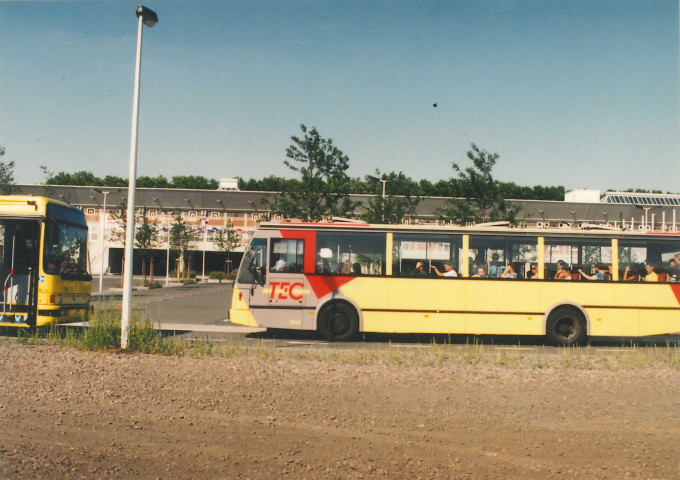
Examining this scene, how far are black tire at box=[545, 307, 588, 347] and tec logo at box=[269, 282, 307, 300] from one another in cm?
580

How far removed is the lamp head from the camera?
12.1m

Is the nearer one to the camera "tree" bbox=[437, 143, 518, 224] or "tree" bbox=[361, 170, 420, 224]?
"tree" bbox=[437, 143, 518, 224]

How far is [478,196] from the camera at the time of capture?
29188 millimetres

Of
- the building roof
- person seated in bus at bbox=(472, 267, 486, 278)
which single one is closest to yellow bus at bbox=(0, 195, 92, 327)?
person seated in bus at bbox=(472, 267, 486, 278)

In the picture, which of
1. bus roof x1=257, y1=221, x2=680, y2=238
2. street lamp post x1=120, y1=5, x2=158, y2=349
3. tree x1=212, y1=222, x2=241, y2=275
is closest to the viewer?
street lamp post x1=120, y1=5, x2=158, y2=349

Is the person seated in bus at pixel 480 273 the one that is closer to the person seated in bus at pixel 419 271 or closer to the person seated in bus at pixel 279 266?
the person seated in bus at pixel 419 271

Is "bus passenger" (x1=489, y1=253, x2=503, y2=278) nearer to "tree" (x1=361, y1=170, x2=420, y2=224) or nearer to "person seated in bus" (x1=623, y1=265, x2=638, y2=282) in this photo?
"person seated in bus" (x1=623, y1=265, x2=638, y2=282)

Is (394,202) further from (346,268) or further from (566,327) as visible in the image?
(566,327)

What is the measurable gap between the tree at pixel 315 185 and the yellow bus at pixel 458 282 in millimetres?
15652

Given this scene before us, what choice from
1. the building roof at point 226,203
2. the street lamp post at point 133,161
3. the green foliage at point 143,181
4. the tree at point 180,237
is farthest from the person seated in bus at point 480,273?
the green foliage at point 143,181

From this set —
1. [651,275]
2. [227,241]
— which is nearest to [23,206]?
[651,275]

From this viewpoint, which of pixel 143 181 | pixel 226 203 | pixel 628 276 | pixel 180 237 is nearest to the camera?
pixel 628 276

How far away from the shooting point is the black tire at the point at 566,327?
592 inches

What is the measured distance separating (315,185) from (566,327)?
18.0 meters
